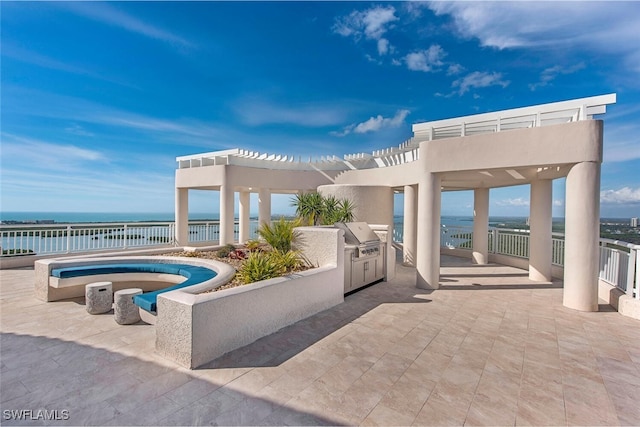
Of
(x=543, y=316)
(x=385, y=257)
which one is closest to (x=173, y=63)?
(x=385, y=257)

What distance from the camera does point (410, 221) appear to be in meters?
10.2

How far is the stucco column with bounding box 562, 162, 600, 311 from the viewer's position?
576 cm

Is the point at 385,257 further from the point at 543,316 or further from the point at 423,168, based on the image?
the point at 543,316

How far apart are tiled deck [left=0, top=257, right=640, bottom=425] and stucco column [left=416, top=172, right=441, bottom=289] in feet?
6.43

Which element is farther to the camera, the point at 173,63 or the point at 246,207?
the point at 246,207

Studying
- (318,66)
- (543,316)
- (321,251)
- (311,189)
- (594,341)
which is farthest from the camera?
(311,189)

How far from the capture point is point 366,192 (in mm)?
10977

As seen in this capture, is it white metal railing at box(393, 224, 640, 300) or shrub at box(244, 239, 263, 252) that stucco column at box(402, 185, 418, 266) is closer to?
white metal railing at box(393, 224, 640, 300)

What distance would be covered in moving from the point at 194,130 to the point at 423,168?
19.0 meters

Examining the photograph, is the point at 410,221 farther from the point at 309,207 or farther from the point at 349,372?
the point at 349,372

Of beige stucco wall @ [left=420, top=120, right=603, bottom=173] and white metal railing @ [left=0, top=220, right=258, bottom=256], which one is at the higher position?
beige stucco wall @ [left=420, top=120, right=603, bottom=173]

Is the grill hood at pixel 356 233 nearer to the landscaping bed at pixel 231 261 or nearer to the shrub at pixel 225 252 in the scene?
the landscaping bed at pixel 231 261

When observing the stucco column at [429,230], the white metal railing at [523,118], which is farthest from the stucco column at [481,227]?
the stucco column at [429,230]

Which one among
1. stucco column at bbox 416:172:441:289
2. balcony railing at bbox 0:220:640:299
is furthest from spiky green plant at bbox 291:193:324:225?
balcony railing at bbox 0:220:640:299
